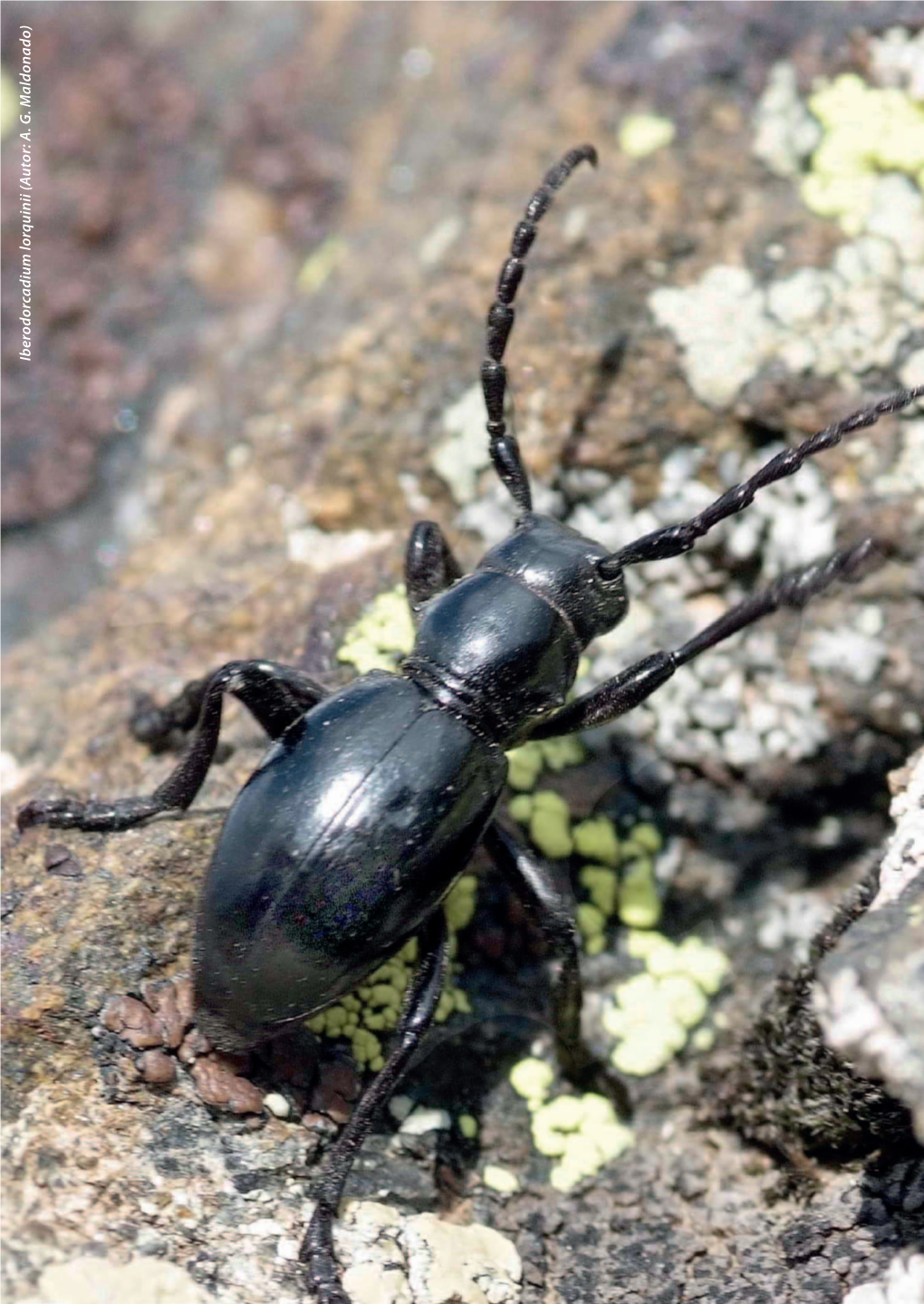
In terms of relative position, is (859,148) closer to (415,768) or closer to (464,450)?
(464,450)

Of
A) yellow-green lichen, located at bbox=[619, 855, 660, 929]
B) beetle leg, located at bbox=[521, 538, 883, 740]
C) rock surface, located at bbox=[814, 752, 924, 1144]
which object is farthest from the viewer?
yellow-green lichen, located at bbox=[619, 855, 660, 929]

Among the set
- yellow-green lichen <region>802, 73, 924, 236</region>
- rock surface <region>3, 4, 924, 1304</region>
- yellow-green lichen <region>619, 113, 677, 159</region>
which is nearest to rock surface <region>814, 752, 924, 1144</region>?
rock surface <region>3, 4, 924, 1304</region>

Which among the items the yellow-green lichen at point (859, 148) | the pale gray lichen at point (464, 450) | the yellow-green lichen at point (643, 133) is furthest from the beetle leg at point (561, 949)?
the yellow-green lichen at point (643, 133)

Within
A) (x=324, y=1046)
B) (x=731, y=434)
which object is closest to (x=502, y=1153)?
(x=324, y=1046)

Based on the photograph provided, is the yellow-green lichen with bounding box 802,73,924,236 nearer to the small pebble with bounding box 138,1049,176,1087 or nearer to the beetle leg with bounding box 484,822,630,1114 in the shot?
the beetle leg with bounding box 484,822,630,1114

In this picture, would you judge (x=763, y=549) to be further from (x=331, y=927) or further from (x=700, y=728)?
(x=331, y=927)

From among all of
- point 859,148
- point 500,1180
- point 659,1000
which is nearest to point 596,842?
point 659,1000
